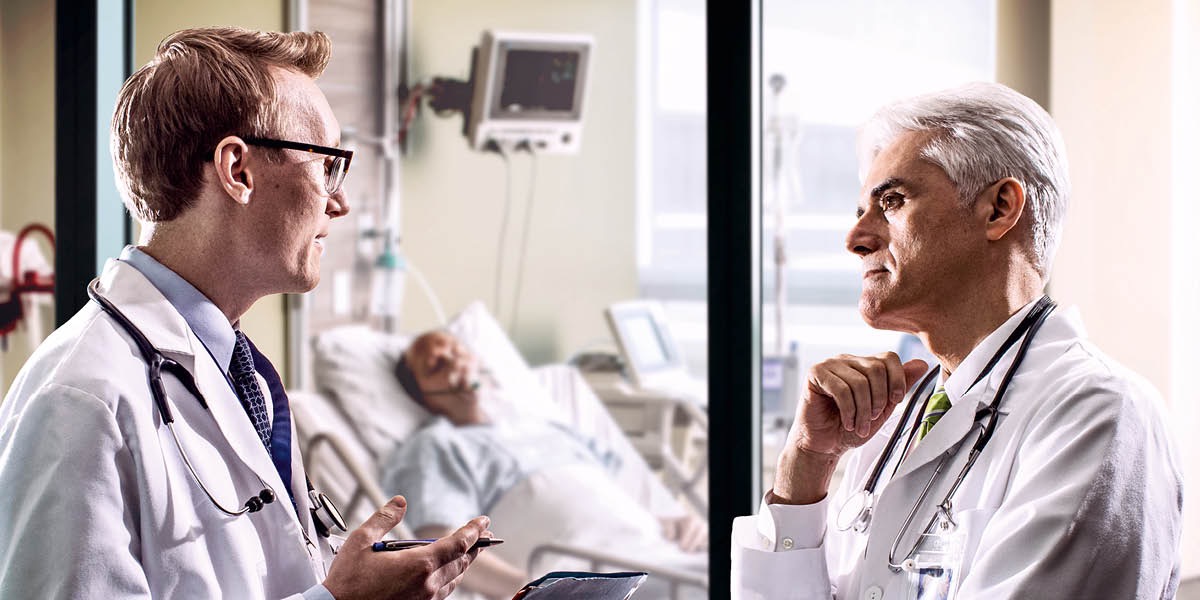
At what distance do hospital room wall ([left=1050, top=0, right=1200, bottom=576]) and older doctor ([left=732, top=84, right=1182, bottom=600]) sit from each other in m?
0.60

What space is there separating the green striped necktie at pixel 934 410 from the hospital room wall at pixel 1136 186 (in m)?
0.65

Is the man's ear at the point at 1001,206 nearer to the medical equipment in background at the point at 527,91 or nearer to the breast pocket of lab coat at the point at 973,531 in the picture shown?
the breast pocket of lab coat at the point at 973,531

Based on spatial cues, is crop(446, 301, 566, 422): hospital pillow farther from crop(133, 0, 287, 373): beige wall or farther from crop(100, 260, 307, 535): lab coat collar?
crop(100, 260, 307, 535): lab coat collar

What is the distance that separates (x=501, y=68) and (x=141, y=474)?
8.19 ft

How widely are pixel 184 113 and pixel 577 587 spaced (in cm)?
69

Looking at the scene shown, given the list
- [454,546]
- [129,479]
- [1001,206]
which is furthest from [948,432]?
[129,479]

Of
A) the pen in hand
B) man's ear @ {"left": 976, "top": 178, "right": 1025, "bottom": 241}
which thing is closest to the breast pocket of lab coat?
man's ear @ {"left": 976, "top": 178, "right": 1025, "bottom": 241}

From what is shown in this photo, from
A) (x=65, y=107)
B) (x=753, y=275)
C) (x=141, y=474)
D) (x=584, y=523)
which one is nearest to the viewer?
(x=141, y=474)

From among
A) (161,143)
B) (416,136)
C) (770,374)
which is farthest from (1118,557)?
(416,136)

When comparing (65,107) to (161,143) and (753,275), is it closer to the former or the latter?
(161,143)

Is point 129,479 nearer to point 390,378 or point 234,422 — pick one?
point 234,422

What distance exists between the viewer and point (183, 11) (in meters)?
2.96

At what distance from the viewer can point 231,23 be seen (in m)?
3.10

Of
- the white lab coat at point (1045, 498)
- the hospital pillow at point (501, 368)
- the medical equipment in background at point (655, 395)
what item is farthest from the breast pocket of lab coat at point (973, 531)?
the hospital pillow at point (501, 368)
